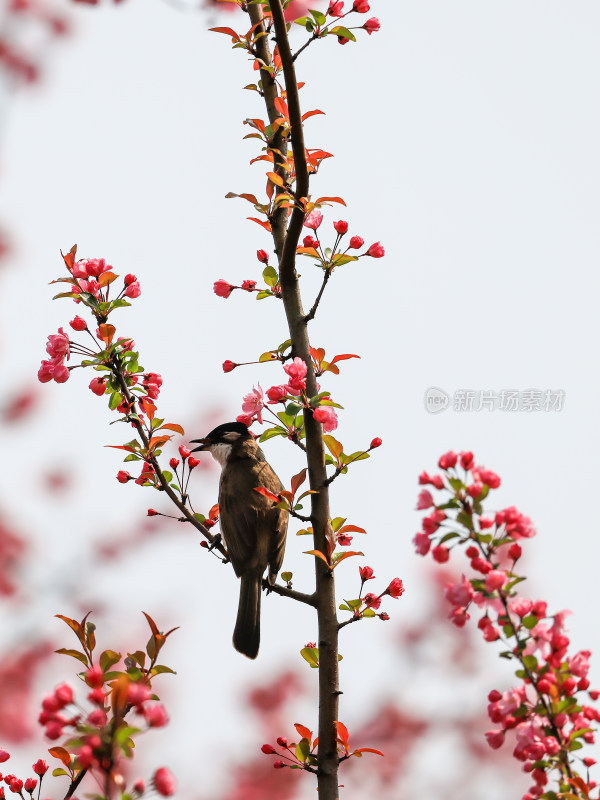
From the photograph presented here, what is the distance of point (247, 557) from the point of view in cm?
500

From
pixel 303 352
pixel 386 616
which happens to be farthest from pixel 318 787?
pixel 303 352

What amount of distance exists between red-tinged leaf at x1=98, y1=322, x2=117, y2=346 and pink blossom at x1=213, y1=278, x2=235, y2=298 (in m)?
0.54

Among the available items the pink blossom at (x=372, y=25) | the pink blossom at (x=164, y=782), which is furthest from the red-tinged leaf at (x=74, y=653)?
the pink blossom at (x=372, y=25)

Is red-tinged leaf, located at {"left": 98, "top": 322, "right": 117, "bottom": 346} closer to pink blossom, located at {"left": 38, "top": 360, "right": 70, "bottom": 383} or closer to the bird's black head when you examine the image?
pink blossom, located at {"left": 38, "top": 360, "right": 70, "bottom": 383}

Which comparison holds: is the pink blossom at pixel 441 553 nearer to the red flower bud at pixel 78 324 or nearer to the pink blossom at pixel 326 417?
the pink blossom at pixel 326 417

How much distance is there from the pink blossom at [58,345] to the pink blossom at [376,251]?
1.36 meters

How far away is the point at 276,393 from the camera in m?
3.41

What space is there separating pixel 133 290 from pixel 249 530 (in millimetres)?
1871

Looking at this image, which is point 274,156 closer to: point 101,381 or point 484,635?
point 101,381

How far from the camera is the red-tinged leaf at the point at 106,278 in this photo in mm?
3787

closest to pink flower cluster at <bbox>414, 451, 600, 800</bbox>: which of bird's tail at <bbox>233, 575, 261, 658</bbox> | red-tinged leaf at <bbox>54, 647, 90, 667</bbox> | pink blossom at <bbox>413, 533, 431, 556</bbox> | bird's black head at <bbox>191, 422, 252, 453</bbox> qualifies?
pink blossom at <bbox>413, 533, 431, 556</bbox>

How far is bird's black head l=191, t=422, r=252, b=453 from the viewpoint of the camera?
251 inches

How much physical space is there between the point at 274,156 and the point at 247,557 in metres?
2.27

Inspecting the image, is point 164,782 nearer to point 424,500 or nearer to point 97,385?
point 424,500
